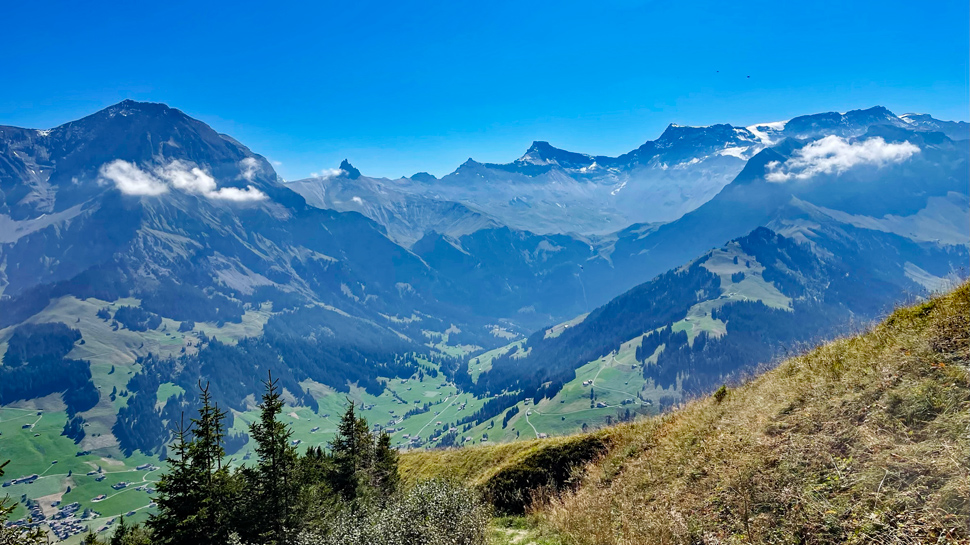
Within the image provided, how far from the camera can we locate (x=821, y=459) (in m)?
9.45

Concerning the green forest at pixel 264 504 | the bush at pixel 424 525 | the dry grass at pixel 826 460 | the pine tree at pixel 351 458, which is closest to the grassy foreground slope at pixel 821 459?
the dry grass at pixel 826 460

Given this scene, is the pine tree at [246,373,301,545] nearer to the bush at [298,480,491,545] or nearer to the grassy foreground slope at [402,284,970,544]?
the bush at [298,480,491,545]

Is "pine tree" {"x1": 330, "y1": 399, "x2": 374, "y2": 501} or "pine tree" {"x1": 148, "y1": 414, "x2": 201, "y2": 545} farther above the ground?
"pine tree" {"x1": 148, "y1": 414, "x2": 201, "y2": 545}

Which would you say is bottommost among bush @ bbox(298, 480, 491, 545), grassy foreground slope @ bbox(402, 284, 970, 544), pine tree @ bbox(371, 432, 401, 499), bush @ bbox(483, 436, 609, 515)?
pine tree @ bbox(371, 432, 401, 499)

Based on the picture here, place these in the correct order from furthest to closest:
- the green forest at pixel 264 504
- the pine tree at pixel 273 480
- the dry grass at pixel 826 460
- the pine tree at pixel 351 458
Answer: the pine tree at pixel 351 458, the pine tree at pixel 273 480, the green forest at pixel 264 504, the dry grass at pixel 826 460

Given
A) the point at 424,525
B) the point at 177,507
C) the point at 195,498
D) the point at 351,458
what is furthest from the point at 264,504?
the point at 424,525

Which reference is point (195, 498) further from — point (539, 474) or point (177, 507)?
point (539, 474)

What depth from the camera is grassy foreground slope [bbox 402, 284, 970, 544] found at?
7.47m

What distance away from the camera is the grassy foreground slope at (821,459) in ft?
24.5

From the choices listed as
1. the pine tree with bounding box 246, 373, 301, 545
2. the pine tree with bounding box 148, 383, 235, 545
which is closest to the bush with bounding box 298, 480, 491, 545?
the pine tree with bounding box 246, 373, 301, 545

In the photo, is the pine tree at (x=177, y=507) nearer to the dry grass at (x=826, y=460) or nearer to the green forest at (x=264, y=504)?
the green forest at (x=264, y=504)

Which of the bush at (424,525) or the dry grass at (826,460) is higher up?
the dry grass at (826,460)

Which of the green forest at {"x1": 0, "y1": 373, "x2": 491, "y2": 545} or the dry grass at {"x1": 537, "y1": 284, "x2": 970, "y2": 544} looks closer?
the dry grass at {"x1": 537, "y1": 284, "x2": 970, "y2": 544}

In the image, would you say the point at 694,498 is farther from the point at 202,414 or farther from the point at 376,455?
the point at 376,455
